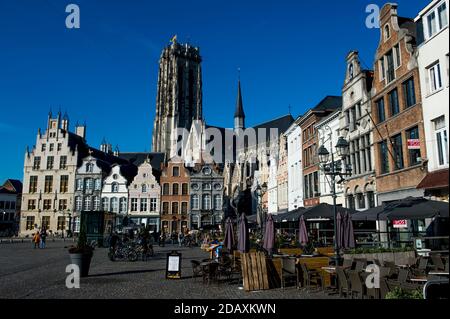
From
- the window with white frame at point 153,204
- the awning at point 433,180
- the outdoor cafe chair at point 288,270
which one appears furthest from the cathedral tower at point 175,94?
the outdoor cafe chair at point 288,270

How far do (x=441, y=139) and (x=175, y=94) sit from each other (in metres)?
83.0

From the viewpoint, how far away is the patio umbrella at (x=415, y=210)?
11.3m

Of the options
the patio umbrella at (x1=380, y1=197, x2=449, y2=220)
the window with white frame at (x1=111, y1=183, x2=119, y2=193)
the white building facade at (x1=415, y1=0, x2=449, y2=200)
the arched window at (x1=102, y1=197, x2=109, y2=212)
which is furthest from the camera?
the window with white frame at (x1=111, y1=183, x2=119, y2=193)

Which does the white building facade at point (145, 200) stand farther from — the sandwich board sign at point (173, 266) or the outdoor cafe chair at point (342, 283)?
the outdoor cafe chair at point (342, 283)

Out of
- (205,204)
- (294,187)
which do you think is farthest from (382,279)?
(205,204)

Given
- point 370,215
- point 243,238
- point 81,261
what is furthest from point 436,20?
point 81,261

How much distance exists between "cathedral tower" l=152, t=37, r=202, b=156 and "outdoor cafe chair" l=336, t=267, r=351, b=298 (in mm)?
82972

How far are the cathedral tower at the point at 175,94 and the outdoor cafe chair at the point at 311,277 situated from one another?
8155cm

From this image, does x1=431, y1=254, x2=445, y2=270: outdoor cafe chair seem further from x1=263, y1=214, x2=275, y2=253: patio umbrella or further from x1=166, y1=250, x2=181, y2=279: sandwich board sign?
x1=166, y1=250, x2=181, y2=279: sandwich board sign

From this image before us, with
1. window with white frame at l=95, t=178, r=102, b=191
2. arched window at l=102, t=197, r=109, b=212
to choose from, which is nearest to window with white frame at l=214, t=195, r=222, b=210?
arched window at l=102, t=197, r=109, b=212

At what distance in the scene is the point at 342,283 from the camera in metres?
9.30

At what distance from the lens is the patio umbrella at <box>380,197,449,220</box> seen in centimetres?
1129
